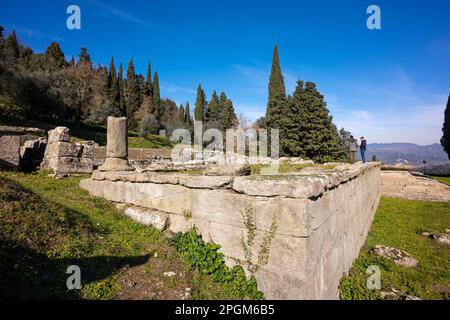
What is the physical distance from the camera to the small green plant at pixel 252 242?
318cm

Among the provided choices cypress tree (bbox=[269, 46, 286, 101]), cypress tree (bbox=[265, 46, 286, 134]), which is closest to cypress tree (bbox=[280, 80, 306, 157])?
cypress tree (bbox=[265, 46, 286, 134])

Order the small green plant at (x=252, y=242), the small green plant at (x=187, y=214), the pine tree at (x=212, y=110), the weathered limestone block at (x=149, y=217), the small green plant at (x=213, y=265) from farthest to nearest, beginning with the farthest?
the pine tree at (x=212, y=110) < the weathered limestone block at (x=149, y=217) < the small green plant at (x=187, y=214) < the small green plant at (x=213, y=265) < the small green plant at (x=252, y=242)

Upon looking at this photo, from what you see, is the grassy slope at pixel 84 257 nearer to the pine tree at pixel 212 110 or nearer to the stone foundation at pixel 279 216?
the stone foundation at pixel 279 216

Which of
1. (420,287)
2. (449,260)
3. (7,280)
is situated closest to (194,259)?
(7,280)

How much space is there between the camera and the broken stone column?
25.7 feet

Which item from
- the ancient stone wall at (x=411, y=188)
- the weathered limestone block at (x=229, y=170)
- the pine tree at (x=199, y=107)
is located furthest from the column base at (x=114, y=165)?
the pine tree at (x=199, y=107)

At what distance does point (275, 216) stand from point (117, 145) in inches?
264

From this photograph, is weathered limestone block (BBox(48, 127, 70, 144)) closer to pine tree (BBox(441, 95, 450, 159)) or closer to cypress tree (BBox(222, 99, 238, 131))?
cypress tree (BBox(222, 99, 238, 131))

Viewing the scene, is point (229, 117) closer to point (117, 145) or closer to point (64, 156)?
point (64, 156)

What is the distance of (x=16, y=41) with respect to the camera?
137 ft

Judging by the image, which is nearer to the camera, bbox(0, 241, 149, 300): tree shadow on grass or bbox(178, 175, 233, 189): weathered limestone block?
bbox(0, 241, 149, 300): tree shadow on grass

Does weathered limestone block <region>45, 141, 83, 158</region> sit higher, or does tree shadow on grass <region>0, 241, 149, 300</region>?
weathered limestone block <region>45, 141, 83, 158</region>

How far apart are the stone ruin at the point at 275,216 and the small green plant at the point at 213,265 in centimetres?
11

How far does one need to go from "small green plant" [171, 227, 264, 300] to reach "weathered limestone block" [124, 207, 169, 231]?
1.51ft
